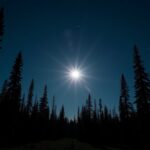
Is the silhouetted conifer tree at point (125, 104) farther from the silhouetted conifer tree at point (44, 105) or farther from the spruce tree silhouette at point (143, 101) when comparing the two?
the silhouetted conifer tree at point (44, 105)

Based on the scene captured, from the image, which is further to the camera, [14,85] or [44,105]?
[44,105]

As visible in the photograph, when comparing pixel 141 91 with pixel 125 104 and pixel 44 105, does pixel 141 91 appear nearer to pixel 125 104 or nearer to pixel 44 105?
pixel 125 104

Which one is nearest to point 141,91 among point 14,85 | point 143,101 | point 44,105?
point 143,101

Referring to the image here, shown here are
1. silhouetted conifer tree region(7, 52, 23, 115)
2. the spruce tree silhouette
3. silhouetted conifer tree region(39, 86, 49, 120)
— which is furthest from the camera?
silhouetted conifer tree region(39, 86, 49, 120)

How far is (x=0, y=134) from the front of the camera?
31.0 m

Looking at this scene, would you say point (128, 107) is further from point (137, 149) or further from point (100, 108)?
point (100, 108)

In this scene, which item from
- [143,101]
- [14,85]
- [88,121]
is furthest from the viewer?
[88,121]

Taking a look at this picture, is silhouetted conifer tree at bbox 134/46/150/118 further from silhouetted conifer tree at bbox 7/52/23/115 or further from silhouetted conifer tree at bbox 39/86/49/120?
silhouetted conifer tree at bbox 39/86/49/120

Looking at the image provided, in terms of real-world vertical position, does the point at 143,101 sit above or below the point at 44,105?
below

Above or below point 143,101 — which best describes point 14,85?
above

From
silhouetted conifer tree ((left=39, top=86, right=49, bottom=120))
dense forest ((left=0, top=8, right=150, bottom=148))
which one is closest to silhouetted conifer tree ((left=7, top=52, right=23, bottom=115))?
dense forest ((left=0, top=8, right=150, bottom=148))

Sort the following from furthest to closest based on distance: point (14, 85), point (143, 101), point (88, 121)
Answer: point (88, 121) → point (14, 85) → point (143, 101)

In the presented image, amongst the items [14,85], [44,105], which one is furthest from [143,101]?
[44,105]

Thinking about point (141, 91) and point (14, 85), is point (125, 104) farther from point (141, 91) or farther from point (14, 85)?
point (14, 85)
